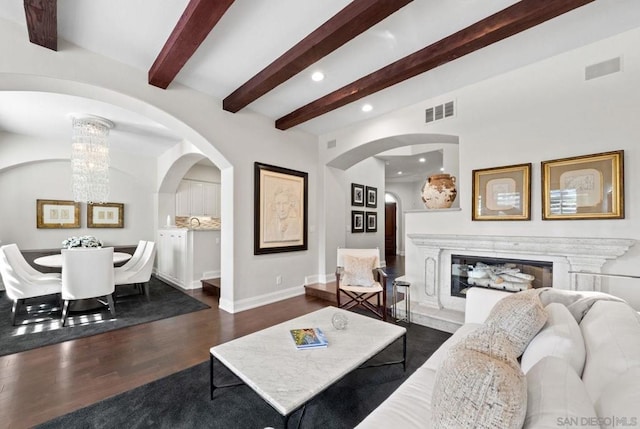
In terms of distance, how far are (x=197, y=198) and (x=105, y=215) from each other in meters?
1.90

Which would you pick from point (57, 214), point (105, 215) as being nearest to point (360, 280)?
point (105, 215)

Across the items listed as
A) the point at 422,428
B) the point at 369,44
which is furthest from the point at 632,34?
the point at 422,428

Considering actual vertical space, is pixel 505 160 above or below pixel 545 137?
below

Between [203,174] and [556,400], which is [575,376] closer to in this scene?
[556,400]

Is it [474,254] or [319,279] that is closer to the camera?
[474,254]

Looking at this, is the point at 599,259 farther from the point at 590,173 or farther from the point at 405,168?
the point at 405,168

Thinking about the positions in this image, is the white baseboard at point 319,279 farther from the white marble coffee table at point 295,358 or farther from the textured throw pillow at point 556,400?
the textured throw pillow at point 556,400

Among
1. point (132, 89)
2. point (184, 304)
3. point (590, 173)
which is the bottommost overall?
point (184, 304)

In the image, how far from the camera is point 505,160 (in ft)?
9.86

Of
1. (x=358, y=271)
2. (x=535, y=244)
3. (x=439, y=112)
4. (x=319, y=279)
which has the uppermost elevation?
(x=439, y=112)

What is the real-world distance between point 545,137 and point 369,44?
6.74ft

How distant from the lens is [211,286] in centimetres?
464

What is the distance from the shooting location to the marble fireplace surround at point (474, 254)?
8.05 ft

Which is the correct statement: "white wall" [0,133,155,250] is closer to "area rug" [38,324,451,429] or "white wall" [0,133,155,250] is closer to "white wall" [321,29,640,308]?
"area rug" [38,324,451,429]
